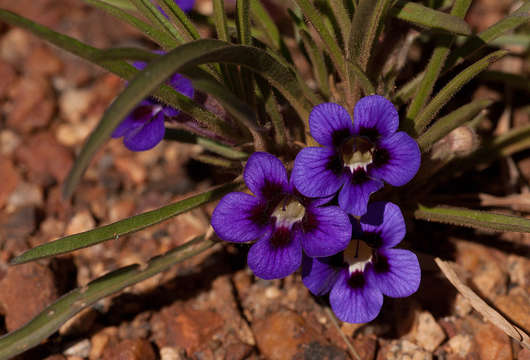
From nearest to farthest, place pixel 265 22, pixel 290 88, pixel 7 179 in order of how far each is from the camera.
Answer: pixel 290 88 → pixel 265 22 → pixel 7 179

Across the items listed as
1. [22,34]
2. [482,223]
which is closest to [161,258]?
[482,223]

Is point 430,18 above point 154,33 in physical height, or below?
below

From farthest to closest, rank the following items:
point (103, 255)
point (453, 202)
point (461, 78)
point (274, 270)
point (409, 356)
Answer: point (103, 255) → point (453, 202) → point (409, 356) → point (461, 78) → point (274, 270)

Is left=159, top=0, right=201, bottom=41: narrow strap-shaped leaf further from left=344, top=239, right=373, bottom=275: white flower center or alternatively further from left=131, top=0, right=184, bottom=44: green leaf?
left=344, top=239, right=373, bottom=275: white flower center

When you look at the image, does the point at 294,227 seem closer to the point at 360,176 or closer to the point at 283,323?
the point at 360,176

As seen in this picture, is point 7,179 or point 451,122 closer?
point 451,122

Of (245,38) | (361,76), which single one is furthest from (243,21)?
(361,76)

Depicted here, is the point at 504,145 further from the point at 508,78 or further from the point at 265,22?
the point at 265,22
